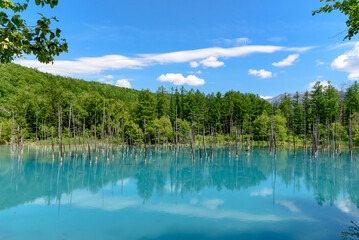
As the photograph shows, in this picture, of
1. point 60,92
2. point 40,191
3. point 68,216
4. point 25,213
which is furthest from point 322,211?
point 60,92

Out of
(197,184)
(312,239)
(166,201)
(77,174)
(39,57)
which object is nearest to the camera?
(39,57)

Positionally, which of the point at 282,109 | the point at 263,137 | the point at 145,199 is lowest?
the point at 145,199

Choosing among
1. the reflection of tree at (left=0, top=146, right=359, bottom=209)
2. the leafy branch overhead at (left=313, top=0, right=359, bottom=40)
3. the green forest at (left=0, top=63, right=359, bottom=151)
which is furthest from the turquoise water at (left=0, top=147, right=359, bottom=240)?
the green forest at (left=0, top=63, right=359, bottom=151)

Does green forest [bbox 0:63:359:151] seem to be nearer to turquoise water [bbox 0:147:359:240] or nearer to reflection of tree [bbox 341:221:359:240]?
turquoise water [bbox 0:147:359:240]

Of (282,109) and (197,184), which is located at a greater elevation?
(282,109)

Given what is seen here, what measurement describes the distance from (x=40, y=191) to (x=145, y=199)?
1115 cm

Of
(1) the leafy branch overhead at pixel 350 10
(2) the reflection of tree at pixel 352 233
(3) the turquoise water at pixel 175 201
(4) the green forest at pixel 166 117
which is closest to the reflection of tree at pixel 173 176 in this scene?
(3) the turquoise water at pixel 175 201

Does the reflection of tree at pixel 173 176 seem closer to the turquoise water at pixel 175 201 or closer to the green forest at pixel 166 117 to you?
the turquoise water at pixel 175 201

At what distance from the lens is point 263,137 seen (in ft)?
227

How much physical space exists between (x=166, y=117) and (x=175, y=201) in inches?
2061

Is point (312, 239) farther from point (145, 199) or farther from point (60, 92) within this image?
point (60, 92)

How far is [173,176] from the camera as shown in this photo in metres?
30.8

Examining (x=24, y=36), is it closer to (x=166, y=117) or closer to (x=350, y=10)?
Result: (x=350, y=10)

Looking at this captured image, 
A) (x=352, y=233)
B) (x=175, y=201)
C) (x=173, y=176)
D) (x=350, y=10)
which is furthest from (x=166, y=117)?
(x=350, y=10)
